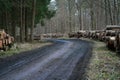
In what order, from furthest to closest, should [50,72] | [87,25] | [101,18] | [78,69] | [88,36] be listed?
[87,25], [101,18], [88,36], [78,69], [50,72]

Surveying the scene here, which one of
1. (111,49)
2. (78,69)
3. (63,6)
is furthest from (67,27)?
(78,69)

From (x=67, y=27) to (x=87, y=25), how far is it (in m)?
15.8

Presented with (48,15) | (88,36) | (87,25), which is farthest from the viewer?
(87,25)

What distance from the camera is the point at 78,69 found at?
13.1 m

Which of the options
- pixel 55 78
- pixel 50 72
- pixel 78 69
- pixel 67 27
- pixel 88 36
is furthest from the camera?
pixel 67 27

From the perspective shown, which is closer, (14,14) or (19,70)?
(19,70)

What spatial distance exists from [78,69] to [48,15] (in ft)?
101

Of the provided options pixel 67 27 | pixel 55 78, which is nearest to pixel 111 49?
pixel 55 78

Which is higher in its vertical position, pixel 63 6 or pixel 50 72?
pixel 63 6

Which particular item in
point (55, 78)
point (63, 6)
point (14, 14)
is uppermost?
point (63, 6)

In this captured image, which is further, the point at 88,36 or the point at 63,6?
the point at 63,6

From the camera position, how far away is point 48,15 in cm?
4334

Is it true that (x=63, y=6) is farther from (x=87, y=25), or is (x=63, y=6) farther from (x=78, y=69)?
(x=78, y=69)

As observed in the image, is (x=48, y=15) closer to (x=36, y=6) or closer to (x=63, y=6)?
(x=36, y=6)
